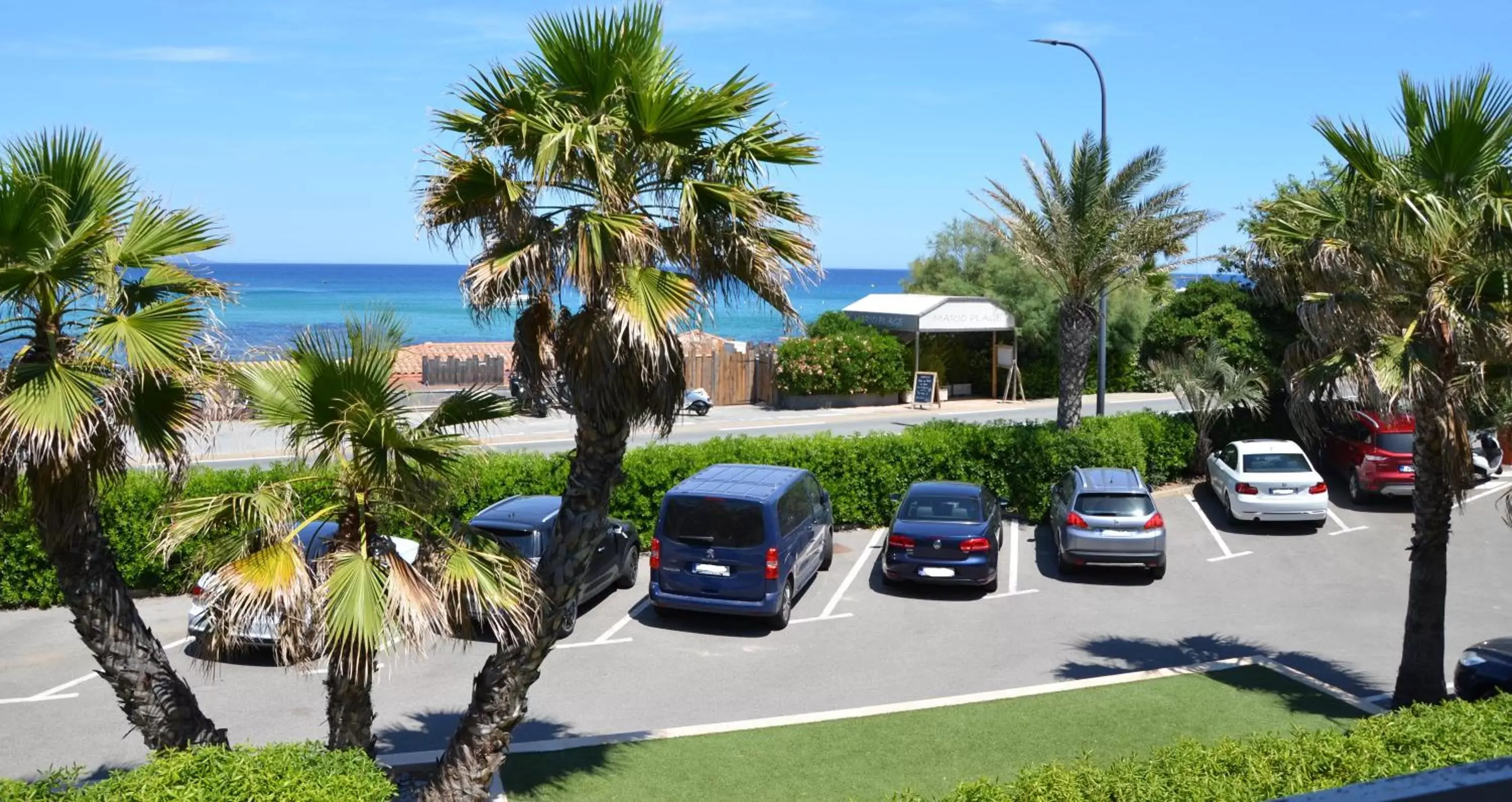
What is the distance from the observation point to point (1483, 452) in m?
22.9

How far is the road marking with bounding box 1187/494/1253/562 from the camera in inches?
Answer: 717

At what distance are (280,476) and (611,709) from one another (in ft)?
15.9

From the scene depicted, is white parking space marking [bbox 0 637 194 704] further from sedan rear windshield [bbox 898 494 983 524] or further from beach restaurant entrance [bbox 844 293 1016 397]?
beach restaurant entrance [bbox 844 293 1016 397]

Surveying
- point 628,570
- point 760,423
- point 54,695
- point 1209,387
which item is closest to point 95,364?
point 54,695

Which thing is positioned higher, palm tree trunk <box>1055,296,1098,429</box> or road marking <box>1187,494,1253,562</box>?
palm tree trunk <box>1055,296,1098,429</box>

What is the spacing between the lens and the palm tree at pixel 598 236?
761 cm

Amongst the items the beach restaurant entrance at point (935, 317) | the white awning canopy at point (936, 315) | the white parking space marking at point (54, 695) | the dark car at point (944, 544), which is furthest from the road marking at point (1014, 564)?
the beach restaurant entrance at point (935, 317)

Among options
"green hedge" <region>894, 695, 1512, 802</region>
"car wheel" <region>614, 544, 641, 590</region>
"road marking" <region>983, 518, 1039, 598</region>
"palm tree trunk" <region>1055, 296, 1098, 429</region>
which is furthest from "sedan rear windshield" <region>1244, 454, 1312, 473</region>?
"green hedge" <region>894, 695, 1512, 802</region>

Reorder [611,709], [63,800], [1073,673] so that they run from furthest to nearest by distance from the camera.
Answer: [1073,673] → [611,709] → [63,800]

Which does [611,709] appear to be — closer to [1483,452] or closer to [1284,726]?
[1284,726]

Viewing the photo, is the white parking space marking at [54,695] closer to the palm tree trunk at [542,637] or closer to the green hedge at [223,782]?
the palm tree trunk at [542,637]

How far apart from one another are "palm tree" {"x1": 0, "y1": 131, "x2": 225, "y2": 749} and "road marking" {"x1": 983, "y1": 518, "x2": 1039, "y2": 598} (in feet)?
37.0

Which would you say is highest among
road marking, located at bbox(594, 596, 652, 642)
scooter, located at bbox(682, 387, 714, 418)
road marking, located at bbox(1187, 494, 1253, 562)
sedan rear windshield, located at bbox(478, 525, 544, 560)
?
scooter, located at bbox(682, 387, 714, 418)

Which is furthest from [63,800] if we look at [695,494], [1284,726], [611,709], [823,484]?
[823,484]
